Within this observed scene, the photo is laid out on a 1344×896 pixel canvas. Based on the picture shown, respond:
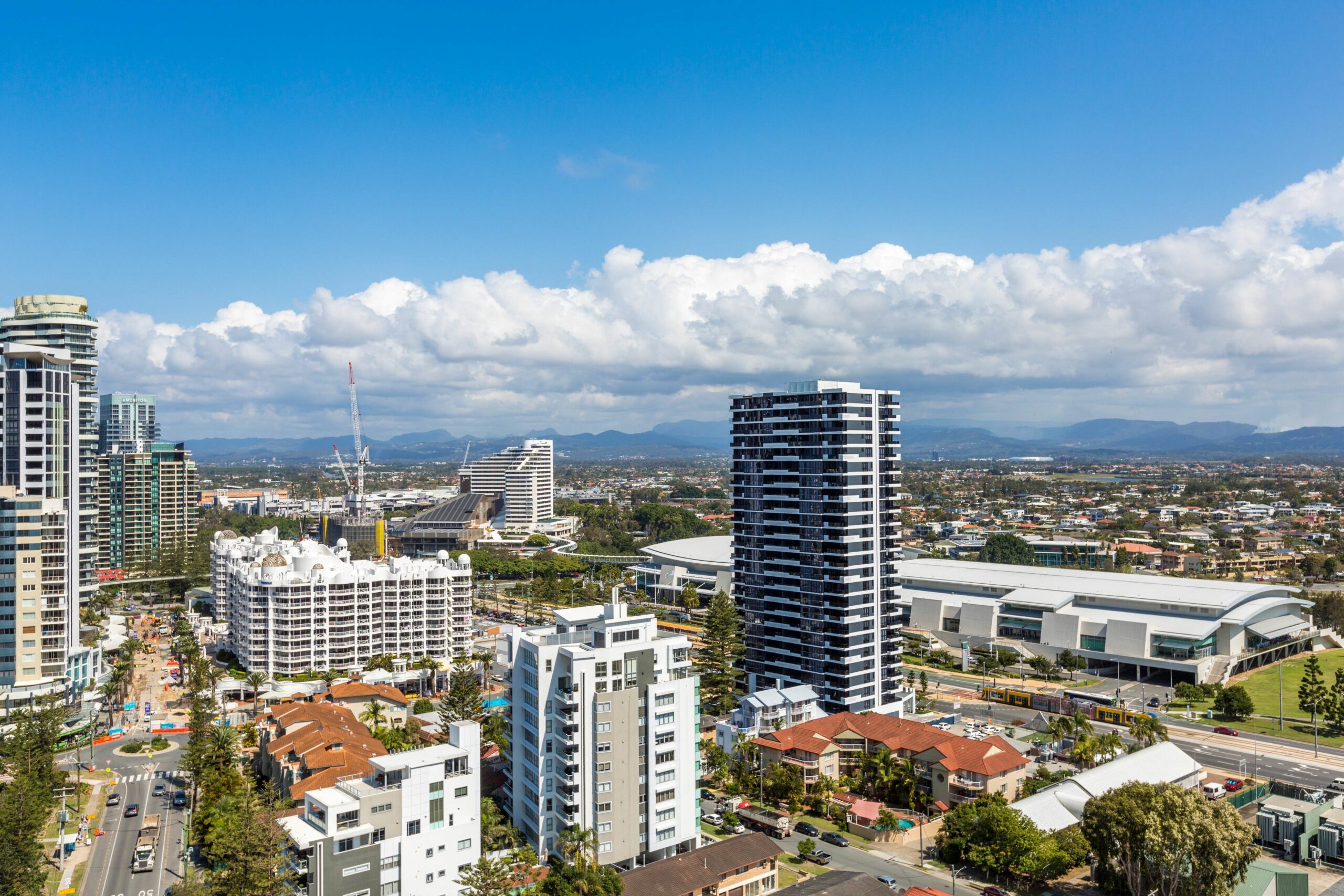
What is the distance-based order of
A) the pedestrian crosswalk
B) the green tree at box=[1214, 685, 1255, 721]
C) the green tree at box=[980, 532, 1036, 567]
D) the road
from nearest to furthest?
the road → the pedestrian crosswalk → the green tree at box=[1214, 685, 1255, 721] → the green tree at box=[980, 532, 1036, 567]

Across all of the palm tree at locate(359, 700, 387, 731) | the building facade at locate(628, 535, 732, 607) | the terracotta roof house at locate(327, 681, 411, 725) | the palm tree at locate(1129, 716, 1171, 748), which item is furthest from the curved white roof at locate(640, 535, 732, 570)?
the palm tree at locate(1129, 716, 1171, 748)

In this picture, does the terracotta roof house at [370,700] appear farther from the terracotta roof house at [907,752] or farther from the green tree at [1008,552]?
the green tree at [1008,552]

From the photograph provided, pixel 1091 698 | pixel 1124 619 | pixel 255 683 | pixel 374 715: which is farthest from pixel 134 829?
pixel 1124 619

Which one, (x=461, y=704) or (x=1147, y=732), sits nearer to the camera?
(x=1147, y=732)

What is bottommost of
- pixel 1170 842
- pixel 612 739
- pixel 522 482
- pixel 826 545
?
pixel 1170 842

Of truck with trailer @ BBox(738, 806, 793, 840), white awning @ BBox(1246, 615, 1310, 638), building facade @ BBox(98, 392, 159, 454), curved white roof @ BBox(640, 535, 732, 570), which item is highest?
building facade @ BBox(98, 392, 159, 454)

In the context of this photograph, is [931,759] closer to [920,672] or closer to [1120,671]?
[920,672]

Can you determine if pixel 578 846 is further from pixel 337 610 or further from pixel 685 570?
pixel 685 570

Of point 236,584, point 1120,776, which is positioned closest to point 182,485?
point 236,584

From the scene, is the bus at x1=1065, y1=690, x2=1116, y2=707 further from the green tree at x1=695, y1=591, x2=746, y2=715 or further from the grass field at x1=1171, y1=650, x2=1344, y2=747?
the green tree at x1=695, y1=591, x2=746, y2=715
